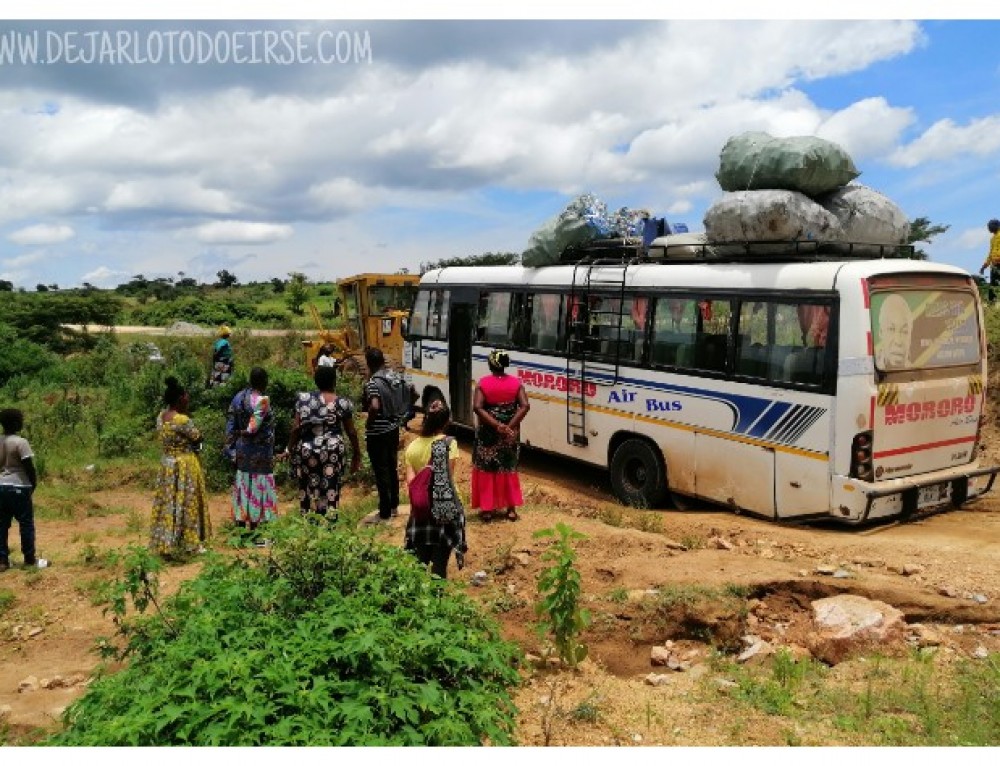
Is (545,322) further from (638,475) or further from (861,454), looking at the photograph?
(861,454)

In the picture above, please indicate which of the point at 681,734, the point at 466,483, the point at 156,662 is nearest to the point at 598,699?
the point at 681,734

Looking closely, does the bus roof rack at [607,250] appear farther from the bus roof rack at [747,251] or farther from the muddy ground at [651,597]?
the muddy ground at [651,597]

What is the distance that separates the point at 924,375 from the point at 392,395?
4.69m

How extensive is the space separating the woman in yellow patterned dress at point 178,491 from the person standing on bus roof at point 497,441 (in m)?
2.54

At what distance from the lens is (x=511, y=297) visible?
10.9 m

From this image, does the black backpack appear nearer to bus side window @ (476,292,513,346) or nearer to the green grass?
bus side window @ (476,292,513,346)

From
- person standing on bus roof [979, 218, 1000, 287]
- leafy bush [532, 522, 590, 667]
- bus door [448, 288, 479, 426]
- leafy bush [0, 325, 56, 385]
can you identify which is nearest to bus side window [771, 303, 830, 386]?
leafy bush [532, 522, 590, 667]

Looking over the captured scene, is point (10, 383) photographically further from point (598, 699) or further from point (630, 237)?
point (598, 699)

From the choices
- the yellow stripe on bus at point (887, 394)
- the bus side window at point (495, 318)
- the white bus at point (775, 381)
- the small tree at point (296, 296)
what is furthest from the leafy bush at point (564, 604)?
the small tree at point (296, 296)

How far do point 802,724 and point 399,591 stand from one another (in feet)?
7.04

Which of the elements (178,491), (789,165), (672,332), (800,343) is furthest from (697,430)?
(178,491)

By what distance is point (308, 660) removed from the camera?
3.76 m

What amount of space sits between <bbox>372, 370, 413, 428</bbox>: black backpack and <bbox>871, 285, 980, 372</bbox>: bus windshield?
410 cm

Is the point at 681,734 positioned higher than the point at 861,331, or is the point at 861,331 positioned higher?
the point at 861,331
